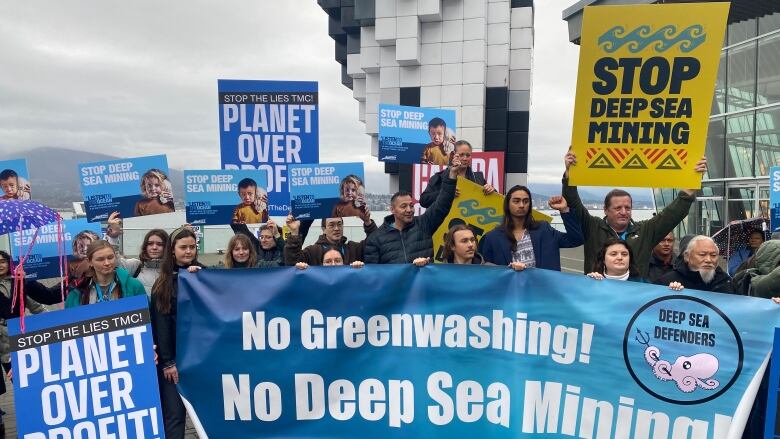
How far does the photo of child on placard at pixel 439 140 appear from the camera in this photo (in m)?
8.56

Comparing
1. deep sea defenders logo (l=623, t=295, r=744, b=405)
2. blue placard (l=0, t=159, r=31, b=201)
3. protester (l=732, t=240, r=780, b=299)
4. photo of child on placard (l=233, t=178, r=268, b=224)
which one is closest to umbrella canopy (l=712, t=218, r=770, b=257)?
protester (l=732, t=240, r=780, b=299)

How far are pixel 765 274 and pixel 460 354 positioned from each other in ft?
8.90

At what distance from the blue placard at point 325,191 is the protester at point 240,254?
1.53 metres

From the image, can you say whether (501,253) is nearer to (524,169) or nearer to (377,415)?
(377,415)

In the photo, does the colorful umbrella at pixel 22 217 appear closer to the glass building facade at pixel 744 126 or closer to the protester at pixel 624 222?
the protester at pixel 624 222

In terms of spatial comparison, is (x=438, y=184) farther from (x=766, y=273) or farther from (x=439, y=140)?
(x=439, y=140)

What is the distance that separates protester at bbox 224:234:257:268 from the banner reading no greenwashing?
0.46 meters

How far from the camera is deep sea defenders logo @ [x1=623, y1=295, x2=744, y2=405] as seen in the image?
10.3 ft

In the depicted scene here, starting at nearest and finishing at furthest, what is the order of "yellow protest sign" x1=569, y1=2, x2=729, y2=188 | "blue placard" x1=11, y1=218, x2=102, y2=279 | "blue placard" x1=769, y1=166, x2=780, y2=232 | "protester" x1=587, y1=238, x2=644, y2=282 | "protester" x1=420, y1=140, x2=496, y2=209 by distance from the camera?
"protester" x1=587, y1=238, x2=644, y2=282, "yellow protest sign" x1=569, y1=2, x2=729, y2=188, "protester" x1=420, y1=140, x2=496, y2=209, "blue placard" x1=11, y1=218, x2=102, y2=279, "blue placard" x1=769, y1=166, x2=780, y2=232

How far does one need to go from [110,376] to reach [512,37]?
67.6ft

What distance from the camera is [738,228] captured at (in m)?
7.25

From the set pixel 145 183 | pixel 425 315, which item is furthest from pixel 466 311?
pixel 145 183

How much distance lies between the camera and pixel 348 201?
5.85m

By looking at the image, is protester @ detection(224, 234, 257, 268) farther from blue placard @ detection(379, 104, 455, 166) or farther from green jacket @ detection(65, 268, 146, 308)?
blue placard @ detection(379, 104, 455, 166)
